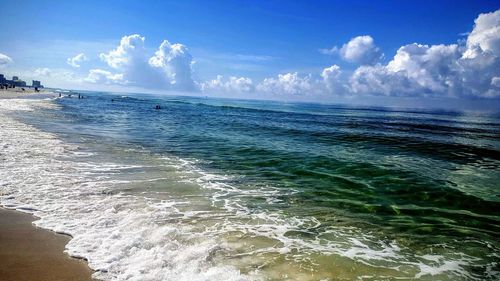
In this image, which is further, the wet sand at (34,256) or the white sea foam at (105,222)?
the white sea foam at (105,222)

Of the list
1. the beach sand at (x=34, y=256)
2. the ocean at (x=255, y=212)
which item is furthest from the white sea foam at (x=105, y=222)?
the beach sand at (x=34, y=256)

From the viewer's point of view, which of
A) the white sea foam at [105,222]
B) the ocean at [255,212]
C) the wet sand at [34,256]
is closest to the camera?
the wet sand at [34,256]

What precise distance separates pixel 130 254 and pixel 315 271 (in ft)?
11.8

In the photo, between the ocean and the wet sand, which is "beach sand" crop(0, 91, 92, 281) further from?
the ocean

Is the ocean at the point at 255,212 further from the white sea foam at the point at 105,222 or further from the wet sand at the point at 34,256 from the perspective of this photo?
the wet sand at the point at 34,256

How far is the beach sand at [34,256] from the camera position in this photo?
5863mm

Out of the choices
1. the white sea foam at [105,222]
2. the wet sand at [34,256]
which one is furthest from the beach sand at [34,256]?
the white sea foam at [105,222]

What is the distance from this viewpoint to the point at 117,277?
5883 mm

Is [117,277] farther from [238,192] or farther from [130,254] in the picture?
[238,192]

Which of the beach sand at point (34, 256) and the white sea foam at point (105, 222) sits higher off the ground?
the white sea foam at point (105, 222)

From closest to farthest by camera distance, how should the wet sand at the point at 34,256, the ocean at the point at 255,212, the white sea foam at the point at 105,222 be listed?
the wet sand at the point at 34,256, the white sea foam at the point at 105,222, the ocean at the point at 255,212

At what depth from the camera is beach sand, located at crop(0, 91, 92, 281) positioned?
5.86m

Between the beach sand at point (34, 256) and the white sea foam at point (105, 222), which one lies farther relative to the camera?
the white sea foam at point (105, 222)

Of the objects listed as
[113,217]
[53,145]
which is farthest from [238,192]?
[53,145]
